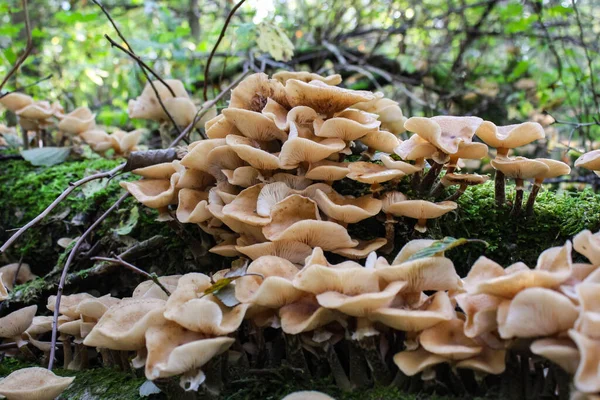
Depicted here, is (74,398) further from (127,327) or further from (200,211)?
(200,211)

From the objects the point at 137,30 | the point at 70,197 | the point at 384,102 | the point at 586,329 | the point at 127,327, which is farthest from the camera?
the point at 137,30

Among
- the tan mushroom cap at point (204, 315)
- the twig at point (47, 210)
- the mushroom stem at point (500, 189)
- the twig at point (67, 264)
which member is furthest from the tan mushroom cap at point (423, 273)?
the twig at point (47, 210)

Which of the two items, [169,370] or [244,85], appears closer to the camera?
[169,370]

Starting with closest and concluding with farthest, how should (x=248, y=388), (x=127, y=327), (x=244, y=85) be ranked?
(x=127, y=327) → (x=248, y=388) → (x=244, y=85)

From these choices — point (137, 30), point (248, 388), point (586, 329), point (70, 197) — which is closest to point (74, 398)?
point (248, 388)

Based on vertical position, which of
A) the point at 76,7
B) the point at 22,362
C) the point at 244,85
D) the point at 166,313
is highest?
the point at 76,7

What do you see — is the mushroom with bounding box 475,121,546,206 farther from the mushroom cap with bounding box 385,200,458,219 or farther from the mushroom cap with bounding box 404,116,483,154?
the mushroom cap with bounding box 385,200,458,219

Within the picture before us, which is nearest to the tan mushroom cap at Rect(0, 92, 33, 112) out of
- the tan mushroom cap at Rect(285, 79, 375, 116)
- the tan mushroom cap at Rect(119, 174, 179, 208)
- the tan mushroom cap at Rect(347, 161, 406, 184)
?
the tan mushroom cap at Rect(119, 174, 179, 208)
